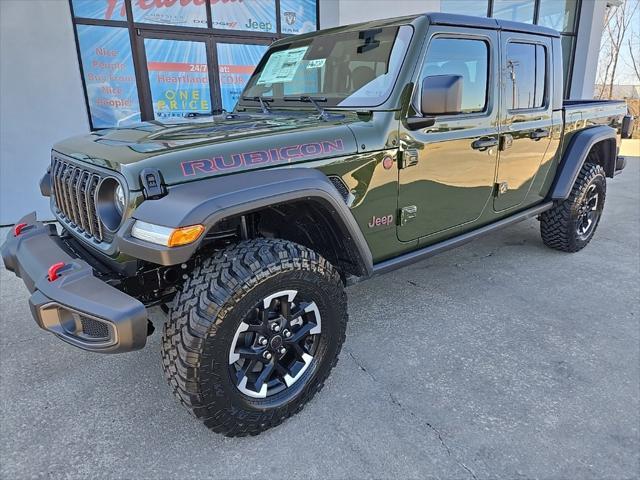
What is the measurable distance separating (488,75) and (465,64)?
232 millimetres

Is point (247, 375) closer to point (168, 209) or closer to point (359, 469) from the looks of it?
point (359, 469)

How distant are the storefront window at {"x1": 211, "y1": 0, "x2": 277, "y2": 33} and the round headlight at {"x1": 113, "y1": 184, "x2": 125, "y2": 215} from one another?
561 centimetres

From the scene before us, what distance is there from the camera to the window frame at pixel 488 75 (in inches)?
99.0

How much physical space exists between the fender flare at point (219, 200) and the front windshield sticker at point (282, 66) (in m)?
1.32

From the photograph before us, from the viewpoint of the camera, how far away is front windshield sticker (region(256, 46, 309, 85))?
308 cm

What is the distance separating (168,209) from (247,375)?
863mm

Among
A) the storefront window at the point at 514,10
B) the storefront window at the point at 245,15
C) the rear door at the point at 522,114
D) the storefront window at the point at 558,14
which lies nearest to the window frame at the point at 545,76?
the rear door at the point at 522,114

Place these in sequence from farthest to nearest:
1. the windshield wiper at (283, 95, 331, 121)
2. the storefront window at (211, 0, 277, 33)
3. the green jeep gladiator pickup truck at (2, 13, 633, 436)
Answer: the storefront window at (211, 0, 277, 33), the windshield wiper at (283, 95, 331, 121), the green jeep gladiator pickup truck at (2, 13, 633, 436)

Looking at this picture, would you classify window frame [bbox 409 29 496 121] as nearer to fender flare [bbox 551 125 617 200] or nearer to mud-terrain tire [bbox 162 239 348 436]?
mud-terrain tire [bbox 162 239 348 436]

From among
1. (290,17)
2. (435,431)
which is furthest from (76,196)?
(290,17)

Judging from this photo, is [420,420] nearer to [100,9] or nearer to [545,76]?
[545,76]

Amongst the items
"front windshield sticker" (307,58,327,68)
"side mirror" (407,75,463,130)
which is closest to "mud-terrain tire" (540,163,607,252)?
"side mirror" (407,75,463,130)

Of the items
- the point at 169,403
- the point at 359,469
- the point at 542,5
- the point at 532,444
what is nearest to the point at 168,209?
the point at 169,403

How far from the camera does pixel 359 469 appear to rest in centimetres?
186
